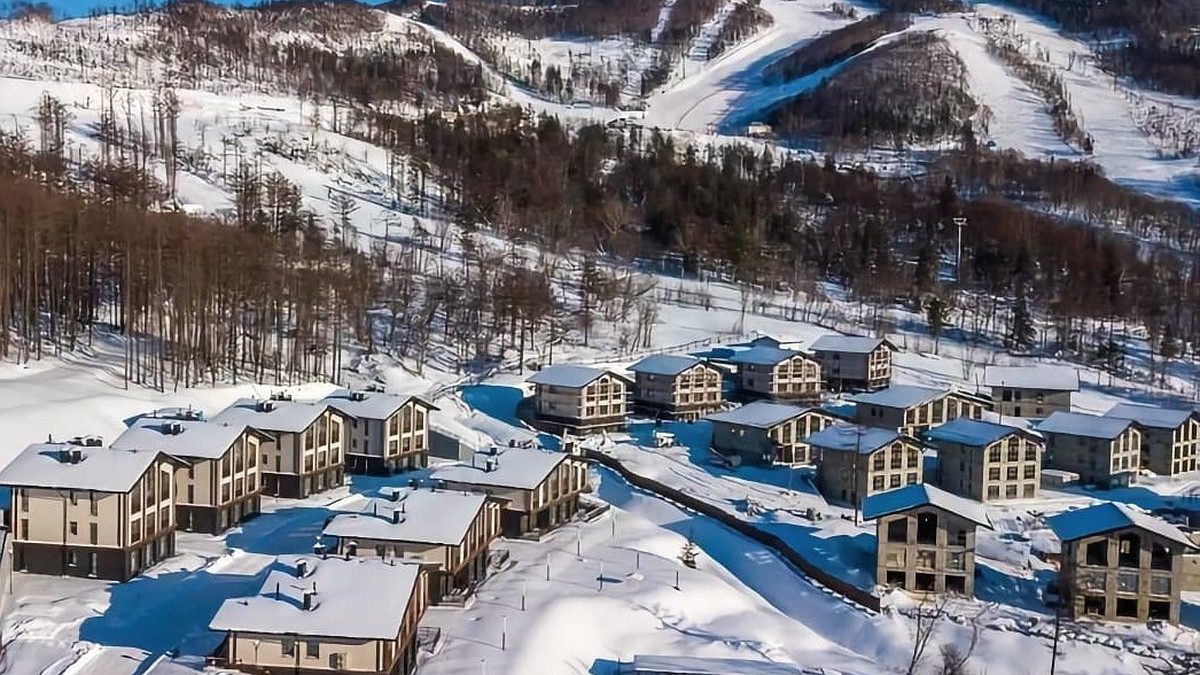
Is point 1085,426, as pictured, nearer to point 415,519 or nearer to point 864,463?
point 864,463

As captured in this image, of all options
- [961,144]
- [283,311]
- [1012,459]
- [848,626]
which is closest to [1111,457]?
[1012,459]

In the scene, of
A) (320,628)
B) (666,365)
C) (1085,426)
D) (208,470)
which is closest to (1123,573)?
(1085,426)

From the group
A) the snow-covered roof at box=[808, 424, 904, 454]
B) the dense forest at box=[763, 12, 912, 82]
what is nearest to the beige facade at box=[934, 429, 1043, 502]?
the snow-covered roof at box=[808, 424, 904, 454]

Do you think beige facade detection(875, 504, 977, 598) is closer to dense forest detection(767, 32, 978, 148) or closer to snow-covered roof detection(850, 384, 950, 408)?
snow-covered roof detection(850, 384, 950, 408)

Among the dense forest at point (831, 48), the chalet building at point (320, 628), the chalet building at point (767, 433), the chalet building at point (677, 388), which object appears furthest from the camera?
the dense forest at point (831, 48)

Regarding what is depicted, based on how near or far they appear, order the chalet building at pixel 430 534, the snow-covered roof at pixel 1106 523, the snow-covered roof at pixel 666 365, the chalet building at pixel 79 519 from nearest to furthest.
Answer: the chalet building at pixel 430 534
the chalet building at pixel 79 519
the snow-covered roof at pixel 1106 523
the snow-covered roof at pixel 666 365

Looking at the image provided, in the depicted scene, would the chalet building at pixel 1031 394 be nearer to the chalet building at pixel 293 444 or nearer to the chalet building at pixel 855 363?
the chalet building at pixel 855 363

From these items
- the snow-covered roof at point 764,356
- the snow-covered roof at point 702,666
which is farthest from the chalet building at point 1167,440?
the snow-covered roof at point 702,666
